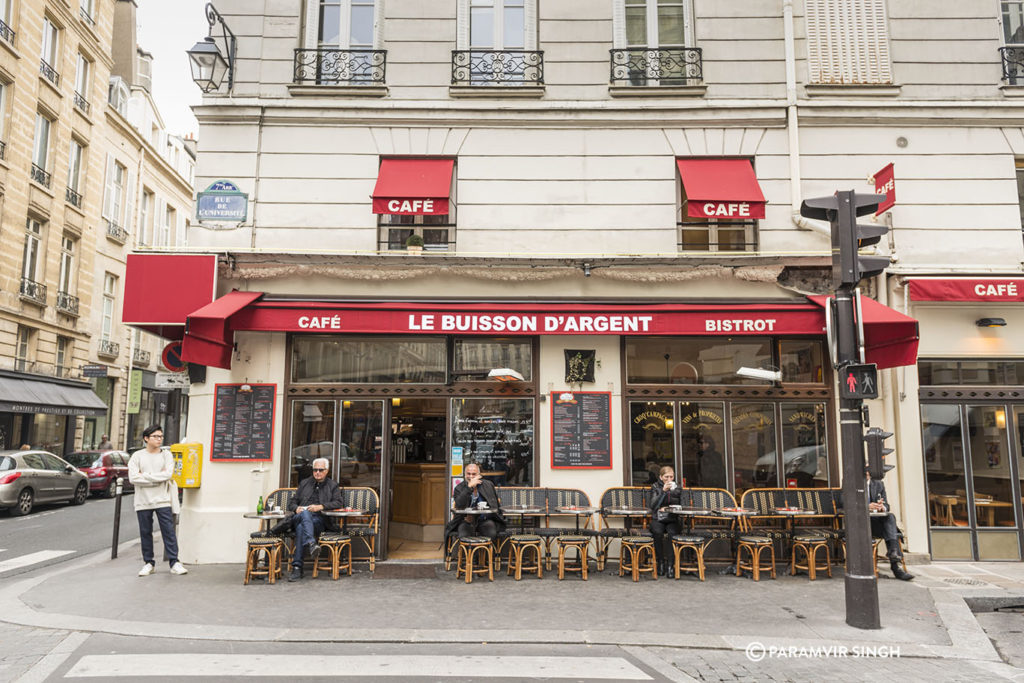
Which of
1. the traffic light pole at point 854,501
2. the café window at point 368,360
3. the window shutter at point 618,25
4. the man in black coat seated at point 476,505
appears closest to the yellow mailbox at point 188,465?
the café window at point 368,360

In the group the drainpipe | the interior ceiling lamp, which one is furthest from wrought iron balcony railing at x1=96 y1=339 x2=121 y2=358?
the drainpipe

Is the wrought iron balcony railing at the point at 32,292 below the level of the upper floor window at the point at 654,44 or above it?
below

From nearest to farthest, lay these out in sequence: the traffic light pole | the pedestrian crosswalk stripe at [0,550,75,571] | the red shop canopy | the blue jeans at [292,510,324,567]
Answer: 1. the traffic light pole
2. the blue jeans at [292,510,324,567]
3. the red shop canopy
4. the pedestrian crosswalk stripe at [0,550,75,571]

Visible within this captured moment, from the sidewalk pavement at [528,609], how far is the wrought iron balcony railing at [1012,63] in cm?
721

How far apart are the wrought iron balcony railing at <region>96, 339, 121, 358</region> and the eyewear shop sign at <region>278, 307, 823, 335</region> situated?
2342cm

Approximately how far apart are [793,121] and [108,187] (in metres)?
28.6

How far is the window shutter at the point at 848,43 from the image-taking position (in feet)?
34.8

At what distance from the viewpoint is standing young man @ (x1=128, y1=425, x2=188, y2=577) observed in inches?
347

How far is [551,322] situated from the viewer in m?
9.38

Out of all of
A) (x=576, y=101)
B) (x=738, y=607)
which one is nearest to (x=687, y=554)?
(x=738, y=607)

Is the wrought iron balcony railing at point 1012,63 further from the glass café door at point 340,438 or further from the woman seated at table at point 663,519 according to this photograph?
the glass café door at point 340,438

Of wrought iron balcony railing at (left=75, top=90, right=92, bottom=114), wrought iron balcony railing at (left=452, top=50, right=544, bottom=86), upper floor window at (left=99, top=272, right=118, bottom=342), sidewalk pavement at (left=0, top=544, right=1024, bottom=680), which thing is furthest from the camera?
upper floor window at (left=99, top=272, right=118, bottom=342)

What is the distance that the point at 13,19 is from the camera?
2266 centimetres

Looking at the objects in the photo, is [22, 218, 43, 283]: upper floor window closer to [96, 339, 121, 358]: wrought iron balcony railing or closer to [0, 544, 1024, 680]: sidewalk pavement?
[96, 339, 121, 358]: wrought iron balcony railing
